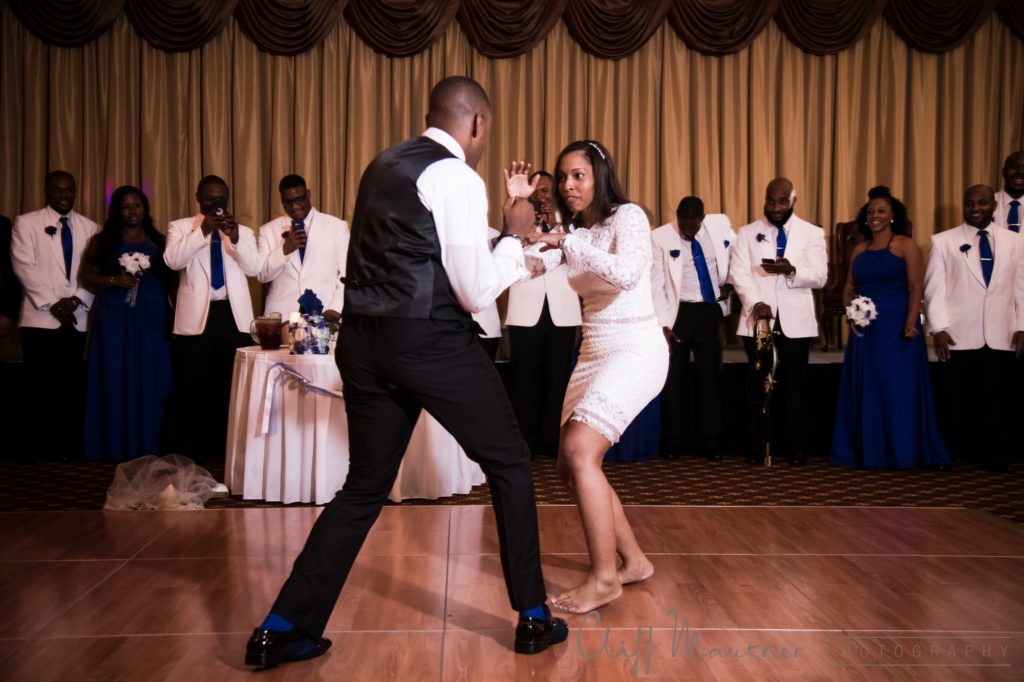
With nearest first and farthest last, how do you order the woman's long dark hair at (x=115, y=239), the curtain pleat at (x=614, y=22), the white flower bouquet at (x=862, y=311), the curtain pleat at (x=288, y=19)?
the white flower bouquet at (x=862, y=311), the woman's long dark hair at (x=115, y=239), the curtain pleat at (x=288, y=19), the curtain pleat at (x=614, y=22)

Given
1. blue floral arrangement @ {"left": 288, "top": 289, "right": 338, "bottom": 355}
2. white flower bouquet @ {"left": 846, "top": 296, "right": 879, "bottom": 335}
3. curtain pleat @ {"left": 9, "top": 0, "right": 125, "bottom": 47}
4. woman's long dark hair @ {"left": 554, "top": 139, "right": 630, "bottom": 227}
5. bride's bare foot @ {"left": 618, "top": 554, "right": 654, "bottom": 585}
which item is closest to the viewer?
woman's long dark hair @ {"left": 554, "top": 139, "right": 630, "bottom": 227}

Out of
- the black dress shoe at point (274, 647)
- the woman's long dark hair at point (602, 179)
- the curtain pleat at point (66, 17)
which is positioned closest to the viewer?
the black dress shoe at point (274, 647)

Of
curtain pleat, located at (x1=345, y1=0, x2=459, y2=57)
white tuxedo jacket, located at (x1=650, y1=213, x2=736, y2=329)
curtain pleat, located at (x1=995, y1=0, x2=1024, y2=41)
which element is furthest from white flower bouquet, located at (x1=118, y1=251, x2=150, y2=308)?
curtain pleat, located at (x1=995, y1=0, x2=1024, y2=41)

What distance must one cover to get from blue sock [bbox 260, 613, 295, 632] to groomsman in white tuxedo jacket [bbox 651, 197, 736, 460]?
4620 millimetres

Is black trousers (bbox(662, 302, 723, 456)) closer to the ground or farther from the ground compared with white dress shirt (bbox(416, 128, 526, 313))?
closer to the ground

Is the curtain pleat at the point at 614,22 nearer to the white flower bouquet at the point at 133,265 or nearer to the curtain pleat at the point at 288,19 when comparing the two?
the curtain pleat at the point at 288,19

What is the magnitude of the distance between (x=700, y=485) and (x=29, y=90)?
6.95 metres

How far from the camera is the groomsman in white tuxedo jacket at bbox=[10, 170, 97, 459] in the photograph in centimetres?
704

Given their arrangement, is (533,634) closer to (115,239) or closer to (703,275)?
(703,275)

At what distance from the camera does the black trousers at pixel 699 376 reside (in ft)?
23.7

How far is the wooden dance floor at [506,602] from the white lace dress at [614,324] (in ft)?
2.50

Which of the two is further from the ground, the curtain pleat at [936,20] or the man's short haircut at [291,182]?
the curtain pleat at [936,20]

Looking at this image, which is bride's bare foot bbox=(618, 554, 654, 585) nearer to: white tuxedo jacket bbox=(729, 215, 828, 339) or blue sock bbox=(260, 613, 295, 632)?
blue sock bbox=(260, 613, 295, 632)

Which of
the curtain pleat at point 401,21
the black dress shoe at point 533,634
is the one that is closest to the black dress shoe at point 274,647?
the black dress shoe at point 533,634
